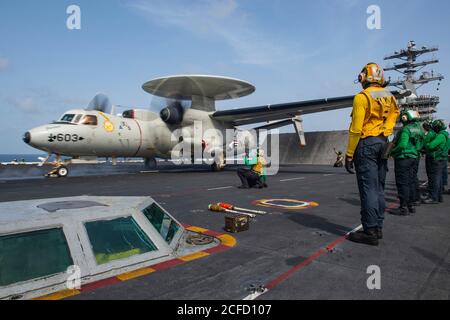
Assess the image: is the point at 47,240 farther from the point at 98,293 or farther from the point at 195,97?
the point at 195,97

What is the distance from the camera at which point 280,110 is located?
20.4 meters

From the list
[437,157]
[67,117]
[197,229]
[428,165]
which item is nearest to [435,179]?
[428,165]

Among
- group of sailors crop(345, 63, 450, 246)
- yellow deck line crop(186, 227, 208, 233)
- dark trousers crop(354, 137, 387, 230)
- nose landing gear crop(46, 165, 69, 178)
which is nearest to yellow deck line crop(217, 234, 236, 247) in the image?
yellow deck line crop(186, 227, 208, 233)

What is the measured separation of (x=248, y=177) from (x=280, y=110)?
33.8 ft

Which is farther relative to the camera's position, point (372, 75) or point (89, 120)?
point (89, 120)

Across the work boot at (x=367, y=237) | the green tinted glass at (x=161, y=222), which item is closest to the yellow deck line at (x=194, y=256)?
the green tinted glass at (x=161, y=222)

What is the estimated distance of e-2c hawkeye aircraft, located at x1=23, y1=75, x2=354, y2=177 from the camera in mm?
15969

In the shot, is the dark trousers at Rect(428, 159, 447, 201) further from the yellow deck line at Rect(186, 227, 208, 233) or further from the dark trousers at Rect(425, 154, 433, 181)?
the yellow deck line at Rect(186, 227, 208, 233)

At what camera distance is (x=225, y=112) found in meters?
22.1

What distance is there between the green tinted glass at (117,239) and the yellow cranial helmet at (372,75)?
4.25 meters

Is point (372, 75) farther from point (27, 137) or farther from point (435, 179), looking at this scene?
point (27, 137)

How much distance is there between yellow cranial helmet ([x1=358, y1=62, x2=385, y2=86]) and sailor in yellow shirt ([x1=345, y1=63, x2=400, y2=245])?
0.45 ft

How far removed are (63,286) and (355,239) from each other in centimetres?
403
